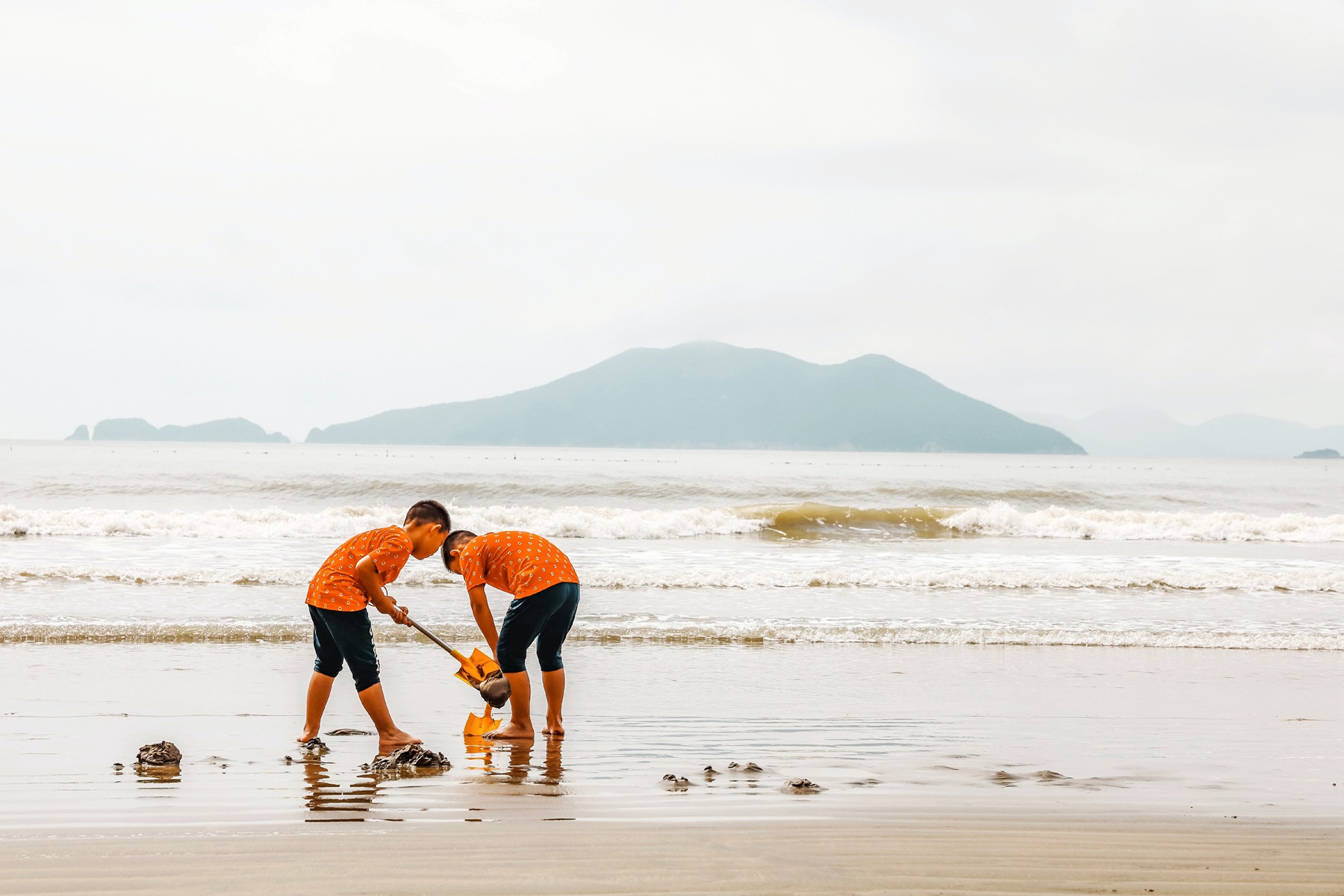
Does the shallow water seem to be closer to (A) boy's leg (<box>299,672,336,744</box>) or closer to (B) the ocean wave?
(A) boy's leg (<box>299,672,336,744</box>)

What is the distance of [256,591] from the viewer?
11633 millimetres

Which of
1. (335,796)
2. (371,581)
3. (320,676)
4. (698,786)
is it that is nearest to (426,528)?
(371,581)

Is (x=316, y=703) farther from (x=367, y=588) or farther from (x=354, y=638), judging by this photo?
(x=367, y=588)

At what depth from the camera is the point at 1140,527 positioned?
24.8 m

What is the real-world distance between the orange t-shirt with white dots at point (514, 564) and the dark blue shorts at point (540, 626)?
55 mm

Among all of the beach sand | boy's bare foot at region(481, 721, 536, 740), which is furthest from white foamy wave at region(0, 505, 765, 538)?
boy's bare foot at region(481, 721, 536, 740)

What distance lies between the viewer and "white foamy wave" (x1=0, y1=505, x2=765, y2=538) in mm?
19469

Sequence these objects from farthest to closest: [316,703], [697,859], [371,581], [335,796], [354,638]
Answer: [316,703], [354,638], [371,581], [335,796], [697,859]

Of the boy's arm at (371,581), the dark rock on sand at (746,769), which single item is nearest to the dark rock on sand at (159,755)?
the boy's arm at (371,581)

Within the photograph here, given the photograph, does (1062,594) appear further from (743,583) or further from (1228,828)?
(1228,828)

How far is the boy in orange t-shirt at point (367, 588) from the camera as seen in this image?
5.32 meters

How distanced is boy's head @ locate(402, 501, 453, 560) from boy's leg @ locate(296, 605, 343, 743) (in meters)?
0.75

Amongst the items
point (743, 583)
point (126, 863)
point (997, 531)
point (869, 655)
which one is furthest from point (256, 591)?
point (997, 531)

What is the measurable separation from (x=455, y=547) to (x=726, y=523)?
60.4 ft
